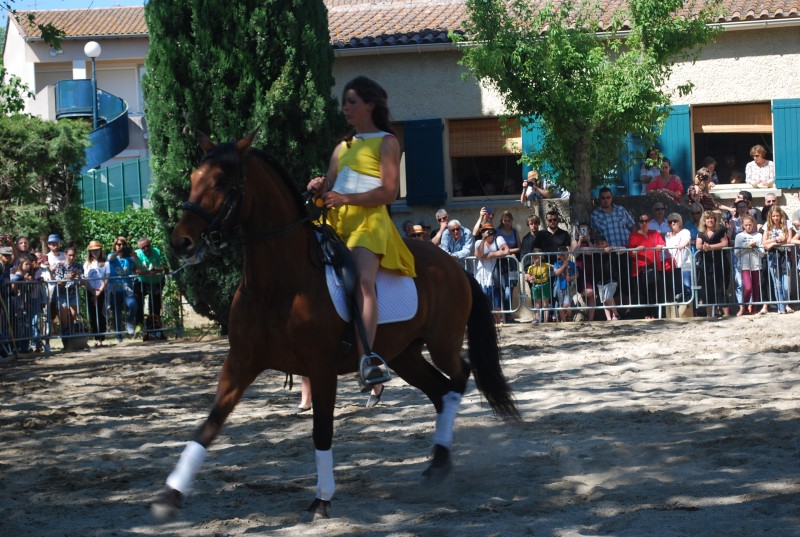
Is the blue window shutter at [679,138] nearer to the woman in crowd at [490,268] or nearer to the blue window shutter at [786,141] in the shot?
the blue window shutter at [786,141]

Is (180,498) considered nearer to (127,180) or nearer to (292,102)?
(292,102)

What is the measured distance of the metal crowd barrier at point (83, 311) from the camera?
53.3 ft

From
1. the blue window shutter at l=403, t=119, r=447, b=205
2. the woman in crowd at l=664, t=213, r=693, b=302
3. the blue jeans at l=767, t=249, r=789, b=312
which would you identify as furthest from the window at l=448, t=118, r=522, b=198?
Answer: the blue jeans at l=767, t=249, r=789, b=312

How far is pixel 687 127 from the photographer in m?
21.0

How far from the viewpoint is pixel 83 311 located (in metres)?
17.2

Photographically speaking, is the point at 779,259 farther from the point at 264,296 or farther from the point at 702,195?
the point at 264,296

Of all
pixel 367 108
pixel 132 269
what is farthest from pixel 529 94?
pixel 367 108

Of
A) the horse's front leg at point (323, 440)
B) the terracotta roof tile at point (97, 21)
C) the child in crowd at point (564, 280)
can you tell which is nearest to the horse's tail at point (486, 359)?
the horse's front leg at point (323, 440)

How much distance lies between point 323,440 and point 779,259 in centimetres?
1152

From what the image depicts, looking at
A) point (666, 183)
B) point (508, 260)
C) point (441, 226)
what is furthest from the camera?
point (666, 183)

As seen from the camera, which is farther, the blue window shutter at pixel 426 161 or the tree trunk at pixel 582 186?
the blue window shutter at pixel 426 161

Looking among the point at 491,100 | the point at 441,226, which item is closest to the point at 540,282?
the point at 441,226

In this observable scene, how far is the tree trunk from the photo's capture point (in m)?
18.5

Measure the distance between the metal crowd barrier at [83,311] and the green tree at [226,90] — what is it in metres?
0.86
